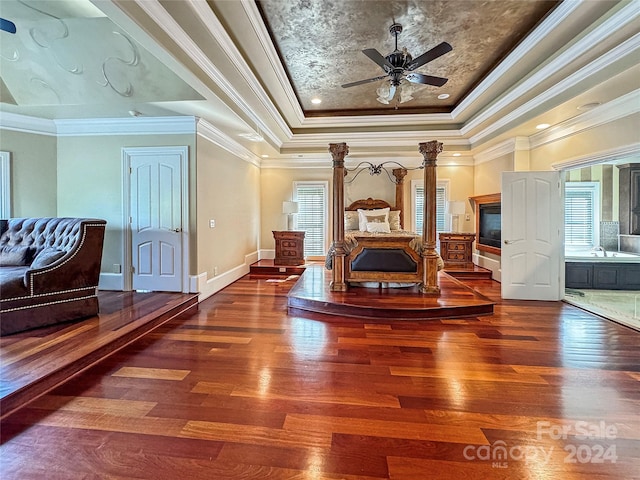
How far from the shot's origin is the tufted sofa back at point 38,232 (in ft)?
12.2

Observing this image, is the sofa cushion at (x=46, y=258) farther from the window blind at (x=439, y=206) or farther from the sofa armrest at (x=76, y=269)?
the window blind at (x=439, y=206)

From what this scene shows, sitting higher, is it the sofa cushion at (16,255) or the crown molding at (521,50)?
the crown molding at (521,50)

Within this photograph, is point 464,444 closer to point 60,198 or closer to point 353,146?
point 353,146

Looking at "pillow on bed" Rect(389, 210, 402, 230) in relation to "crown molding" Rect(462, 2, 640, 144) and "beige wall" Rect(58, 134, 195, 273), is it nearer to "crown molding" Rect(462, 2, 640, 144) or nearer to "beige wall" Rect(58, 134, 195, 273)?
"crown molding" Rect(462, 2, 640, 144)

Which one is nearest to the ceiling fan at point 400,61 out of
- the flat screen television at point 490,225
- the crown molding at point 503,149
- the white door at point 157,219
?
the crown molding at point 503,149

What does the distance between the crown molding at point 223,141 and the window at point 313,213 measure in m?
1.45

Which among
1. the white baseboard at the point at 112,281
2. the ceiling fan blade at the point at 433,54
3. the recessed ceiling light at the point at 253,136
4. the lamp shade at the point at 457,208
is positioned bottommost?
the white baseboard at the point at 112,281

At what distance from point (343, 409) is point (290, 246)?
5.11m

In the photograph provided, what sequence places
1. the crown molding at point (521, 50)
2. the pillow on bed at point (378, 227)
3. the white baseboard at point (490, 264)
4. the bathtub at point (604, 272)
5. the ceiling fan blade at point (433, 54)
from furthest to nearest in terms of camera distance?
the pillow on bed at point (378, 227) < the white baseboard at point (490, 264) < the bathtub at point (604, 272) < the ceiling fan blade at point (433, 54) < the crown molding at point (521, 50)

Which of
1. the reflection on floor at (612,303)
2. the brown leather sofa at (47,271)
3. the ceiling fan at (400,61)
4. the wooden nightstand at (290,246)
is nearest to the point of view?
the ceiling fan at (400,61)

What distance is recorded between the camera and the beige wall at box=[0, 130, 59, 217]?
4453mm

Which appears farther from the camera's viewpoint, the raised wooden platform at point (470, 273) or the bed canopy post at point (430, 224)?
the raised wooden platform at point (470, 273)

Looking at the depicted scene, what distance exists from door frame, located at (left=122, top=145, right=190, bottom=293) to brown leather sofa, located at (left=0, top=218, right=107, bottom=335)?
0.90 meters

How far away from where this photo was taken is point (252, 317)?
393 centimetres
